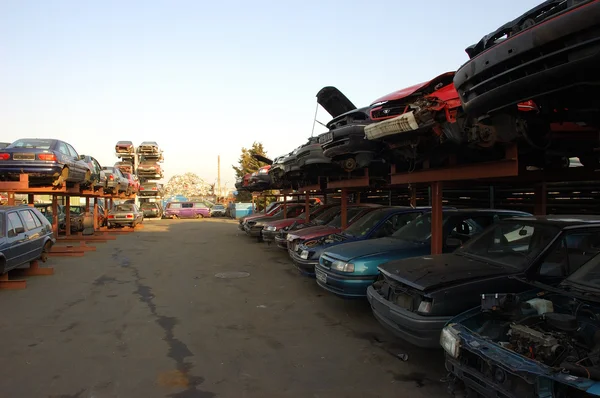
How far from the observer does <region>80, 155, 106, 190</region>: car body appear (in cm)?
1537

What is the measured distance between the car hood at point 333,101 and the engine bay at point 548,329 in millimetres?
6253

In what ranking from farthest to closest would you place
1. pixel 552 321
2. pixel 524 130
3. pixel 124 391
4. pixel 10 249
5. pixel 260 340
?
pixel 10 249
pixel 260 340
pixel 524 130
pixel 124 391
pixel 552 321

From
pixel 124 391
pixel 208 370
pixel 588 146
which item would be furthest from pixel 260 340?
pixel 588 146

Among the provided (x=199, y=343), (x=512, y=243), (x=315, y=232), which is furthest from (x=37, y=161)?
(x=512, y=243)

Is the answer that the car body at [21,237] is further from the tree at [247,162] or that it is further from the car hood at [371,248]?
the tree at [247,162]

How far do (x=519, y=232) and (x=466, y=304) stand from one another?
134 centimetres

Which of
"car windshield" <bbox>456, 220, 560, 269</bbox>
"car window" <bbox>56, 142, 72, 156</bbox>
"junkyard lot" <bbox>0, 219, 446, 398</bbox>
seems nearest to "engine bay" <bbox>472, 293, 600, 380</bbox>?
"car windshield" <bbox>456, 220, 560, 269</bbox>

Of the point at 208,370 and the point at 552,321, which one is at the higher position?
the point at 552,321

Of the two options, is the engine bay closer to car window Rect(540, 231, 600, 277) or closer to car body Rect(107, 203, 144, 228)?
car window Rect(540, 231, 600, 277)

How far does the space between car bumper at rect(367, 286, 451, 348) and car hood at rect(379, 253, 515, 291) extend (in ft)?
0.93

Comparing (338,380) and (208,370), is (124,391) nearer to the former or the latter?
(208,370)

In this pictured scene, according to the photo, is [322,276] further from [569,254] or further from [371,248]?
[569,254]

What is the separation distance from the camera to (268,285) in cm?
834

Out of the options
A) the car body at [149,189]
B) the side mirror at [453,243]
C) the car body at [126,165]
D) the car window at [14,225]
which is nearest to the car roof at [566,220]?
the side mirror at [453,243]
